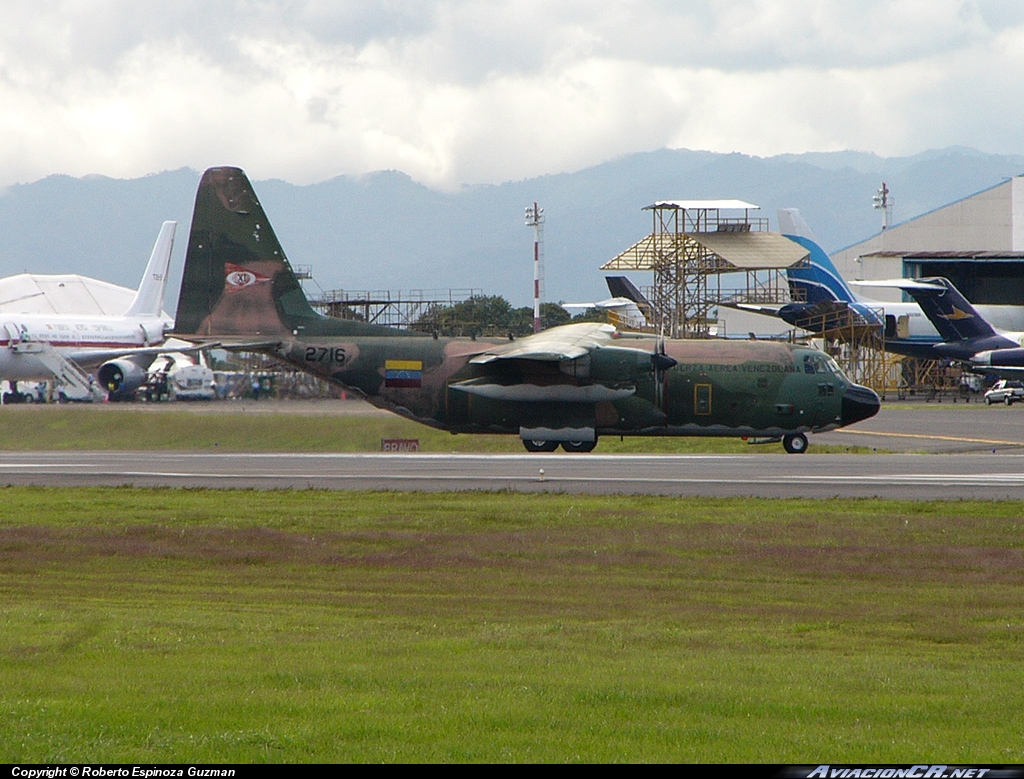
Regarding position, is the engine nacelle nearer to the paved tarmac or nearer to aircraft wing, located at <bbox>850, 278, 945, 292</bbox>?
the paved tarmac

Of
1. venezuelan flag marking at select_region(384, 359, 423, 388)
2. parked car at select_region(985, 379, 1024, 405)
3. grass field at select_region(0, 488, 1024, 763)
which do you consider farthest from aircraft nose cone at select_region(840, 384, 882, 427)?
parked car at select_region(985, 379, 1024, 405)

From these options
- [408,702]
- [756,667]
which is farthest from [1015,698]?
[408,702]

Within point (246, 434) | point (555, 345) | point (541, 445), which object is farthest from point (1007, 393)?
point (246, 434)

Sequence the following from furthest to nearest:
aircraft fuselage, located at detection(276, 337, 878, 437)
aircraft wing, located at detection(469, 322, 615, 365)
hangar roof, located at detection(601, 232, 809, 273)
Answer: hangar roof, located at detection(601, 232, 809, 273) < aircraft fuselage, located at detection(276, 337, 878, 437) < aircraft wing, located at detection(469, 322, 615, 365)

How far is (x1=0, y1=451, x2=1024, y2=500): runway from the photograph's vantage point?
2395 cm

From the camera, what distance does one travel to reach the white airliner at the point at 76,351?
6562 centimetres

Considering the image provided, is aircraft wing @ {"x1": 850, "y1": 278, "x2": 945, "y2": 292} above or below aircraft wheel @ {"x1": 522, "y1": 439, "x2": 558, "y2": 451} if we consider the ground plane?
above

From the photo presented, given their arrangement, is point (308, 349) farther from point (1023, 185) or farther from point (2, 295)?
point (2, 295)

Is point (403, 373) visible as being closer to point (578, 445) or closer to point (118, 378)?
point (578, 445)

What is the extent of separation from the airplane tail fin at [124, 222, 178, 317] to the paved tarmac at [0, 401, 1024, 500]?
1964 inches

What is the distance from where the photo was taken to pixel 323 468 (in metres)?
29.2

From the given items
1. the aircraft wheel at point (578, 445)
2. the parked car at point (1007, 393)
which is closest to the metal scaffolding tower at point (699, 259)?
the parked car at point (1007, 393)

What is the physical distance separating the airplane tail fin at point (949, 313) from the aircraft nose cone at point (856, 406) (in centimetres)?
4074

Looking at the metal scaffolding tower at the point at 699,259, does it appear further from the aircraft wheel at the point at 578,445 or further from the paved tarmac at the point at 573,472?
the aircraft wheel at the point at 578,445
